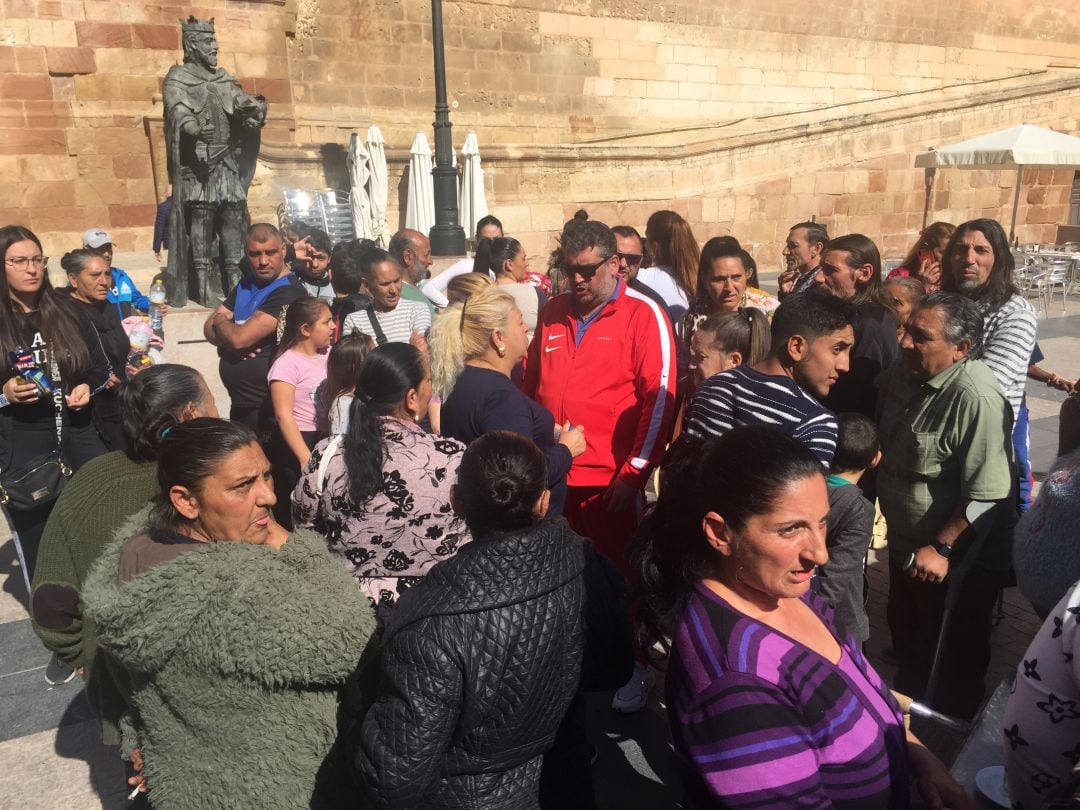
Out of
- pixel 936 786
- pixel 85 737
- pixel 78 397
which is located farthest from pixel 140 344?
pixel 936 786

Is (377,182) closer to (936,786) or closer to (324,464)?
(324,464)

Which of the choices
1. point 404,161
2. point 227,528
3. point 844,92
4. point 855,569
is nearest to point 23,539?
point 227,528

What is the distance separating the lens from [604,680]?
2.11 meters

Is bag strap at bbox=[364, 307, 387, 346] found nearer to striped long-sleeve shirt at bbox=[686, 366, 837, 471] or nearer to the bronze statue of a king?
striped long-sleeve shirt at bbox=[686, 366, 837, 471]

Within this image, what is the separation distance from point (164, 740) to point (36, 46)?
10629mm

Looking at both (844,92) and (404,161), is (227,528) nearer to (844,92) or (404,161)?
(404,161)

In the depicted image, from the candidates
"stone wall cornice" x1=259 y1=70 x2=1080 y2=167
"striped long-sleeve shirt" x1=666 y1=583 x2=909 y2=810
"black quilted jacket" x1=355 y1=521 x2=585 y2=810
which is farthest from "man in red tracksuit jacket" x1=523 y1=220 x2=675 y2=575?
"stone wall cornice" x1=259 y1=70 x2=1080 y2=167

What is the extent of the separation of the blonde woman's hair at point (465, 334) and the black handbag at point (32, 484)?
1915 millimetres

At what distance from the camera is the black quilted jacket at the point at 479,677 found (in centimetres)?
181

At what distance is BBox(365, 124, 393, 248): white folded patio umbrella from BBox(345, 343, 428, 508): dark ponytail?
32.3 feet

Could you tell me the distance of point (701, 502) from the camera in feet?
5.85

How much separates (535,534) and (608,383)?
1.95m

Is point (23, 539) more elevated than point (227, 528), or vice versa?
point (227, 528)

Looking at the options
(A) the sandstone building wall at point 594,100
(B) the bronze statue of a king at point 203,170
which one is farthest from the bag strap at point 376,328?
(A) the sandstone building wall at point 594,100
